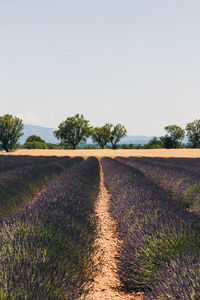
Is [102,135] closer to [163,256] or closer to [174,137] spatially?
[174,137]

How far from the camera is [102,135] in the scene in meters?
72.6

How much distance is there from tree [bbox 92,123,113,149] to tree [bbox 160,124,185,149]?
62.5 feet

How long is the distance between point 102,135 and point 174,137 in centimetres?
2398

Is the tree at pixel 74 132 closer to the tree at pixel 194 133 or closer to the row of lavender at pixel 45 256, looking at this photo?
the tree at pixel 194 133

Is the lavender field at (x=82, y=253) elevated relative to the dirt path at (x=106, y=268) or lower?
elevated

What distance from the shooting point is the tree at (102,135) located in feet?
237

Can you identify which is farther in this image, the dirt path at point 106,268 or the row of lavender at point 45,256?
the dirt path at point 106,268

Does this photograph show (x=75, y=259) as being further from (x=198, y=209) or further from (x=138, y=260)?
(x=198, y=209)

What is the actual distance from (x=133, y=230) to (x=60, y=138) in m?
58.6

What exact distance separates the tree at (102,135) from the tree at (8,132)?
29.5 m

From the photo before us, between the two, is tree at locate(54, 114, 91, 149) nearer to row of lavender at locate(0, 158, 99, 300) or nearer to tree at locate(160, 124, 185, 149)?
tree at locate(160, 124, 185, 149)

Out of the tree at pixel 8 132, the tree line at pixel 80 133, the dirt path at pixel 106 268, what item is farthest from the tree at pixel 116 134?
the dirt path at pixel 106 268

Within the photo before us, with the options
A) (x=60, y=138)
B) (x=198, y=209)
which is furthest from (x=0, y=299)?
(x=60, y=138)

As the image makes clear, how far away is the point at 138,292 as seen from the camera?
2.44m
